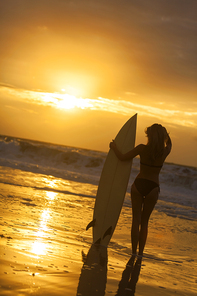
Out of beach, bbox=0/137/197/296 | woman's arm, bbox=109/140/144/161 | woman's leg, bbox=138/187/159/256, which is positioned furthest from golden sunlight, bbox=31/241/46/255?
woman's arm, bbox=109/140/144/161

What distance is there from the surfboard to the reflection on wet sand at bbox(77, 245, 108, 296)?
33 cm

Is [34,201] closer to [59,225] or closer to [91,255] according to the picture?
[59,225]

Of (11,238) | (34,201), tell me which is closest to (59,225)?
(11,238)

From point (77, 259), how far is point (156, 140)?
1.55m

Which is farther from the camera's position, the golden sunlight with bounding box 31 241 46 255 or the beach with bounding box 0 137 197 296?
the golden sunlight with bounding box 31 241 46 255

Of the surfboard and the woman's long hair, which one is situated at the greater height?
the woman's long hair

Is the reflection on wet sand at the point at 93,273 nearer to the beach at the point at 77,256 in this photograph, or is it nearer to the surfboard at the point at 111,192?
the beach at the point at 77,256

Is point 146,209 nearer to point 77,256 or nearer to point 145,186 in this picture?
point 145,186

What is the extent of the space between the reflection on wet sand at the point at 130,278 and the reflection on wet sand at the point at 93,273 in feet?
0.50

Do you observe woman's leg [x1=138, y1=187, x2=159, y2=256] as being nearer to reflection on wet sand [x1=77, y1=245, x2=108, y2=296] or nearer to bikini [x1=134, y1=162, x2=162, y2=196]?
bikini [x1=134, y1=162, x2=162, y2=196]

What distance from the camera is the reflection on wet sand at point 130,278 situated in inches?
100

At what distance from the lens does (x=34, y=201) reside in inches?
251

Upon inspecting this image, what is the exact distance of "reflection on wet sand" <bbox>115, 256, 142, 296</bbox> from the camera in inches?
100

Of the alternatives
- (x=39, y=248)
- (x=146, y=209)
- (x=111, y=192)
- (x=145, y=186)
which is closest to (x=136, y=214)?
(x=146, y=209)
